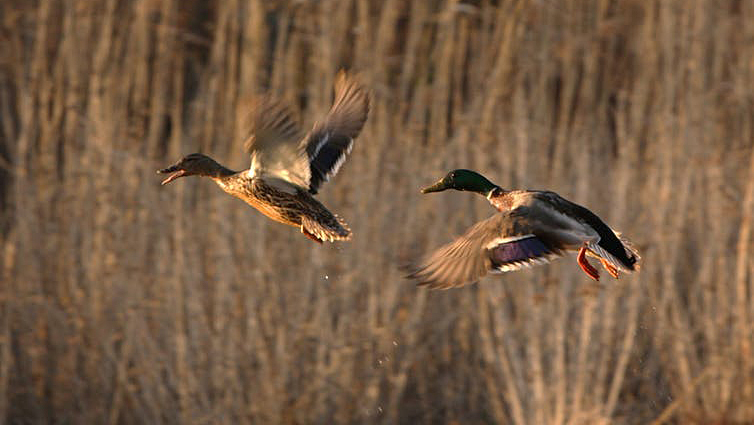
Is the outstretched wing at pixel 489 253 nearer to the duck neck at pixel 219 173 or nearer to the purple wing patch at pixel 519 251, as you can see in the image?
the purple wing patch at pixel 519 251

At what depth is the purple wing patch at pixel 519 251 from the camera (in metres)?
3.20

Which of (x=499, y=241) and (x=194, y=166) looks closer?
(x=499, y=241)

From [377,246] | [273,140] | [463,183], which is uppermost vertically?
[273,140]

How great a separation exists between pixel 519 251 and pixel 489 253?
0.30 ft

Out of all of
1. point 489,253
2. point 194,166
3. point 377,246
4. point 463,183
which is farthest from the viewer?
point 377,246

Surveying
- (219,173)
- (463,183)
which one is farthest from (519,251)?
(219,173)

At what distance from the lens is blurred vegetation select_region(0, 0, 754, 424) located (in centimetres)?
470

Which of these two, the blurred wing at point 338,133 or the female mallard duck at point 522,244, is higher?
the blurred wing at point 338,133

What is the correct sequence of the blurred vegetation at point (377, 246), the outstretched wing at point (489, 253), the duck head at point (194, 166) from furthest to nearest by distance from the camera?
the blurred vegetation at point (377, 246) → the duck head at point (194, 166) → the outstretched wing at point (489, 253)

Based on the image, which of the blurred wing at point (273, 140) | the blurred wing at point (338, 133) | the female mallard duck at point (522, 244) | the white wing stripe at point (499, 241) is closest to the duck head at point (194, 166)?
the blurred wing at point (273, 140)

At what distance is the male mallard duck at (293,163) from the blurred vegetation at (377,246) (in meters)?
0.87

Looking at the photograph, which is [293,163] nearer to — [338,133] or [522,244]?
[338,133]

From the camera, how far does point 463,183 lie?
370 centimetres

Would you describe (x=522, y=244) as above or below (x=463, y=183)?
below
